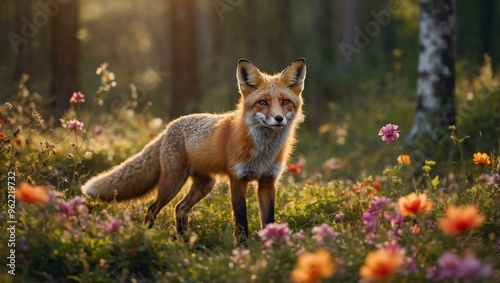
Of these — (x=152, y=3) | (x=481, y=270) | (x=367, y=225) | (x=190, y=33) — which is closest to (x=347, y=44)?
(x=190, y=33)

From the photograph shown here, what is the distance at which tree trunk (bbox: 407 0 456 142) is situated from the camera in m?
9.64

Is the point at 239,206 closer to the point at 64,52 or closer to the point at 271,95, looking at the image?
the point at 271,95

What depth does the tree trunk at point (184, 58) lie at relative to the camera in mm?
14755

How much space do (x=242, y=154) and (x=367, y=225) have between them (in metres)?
1.75

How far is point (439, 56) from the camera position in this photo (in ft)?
31.9

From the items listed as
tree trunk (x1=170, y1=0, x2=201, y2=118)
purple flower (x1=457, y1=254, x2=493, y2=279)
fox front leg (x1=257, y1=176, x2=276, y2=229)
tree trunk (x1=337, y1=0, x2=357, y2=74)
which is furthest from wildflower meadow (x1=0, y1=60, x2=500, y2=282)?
tree trunk (x1=337, y1=0, x2=357, y2=74)

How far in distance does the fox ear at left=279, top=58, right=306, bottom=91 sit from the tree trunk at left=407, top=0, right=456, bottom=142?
4293 mm

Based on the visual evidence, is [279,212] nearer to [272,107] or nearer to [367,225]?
[272,107]

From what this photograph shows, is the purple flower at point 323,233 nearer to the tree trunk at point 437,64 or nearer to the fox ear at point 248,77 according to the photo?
the fox ear at point 248,77

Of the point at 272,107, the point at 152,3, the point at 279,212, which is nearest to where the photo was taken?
the point at 272,107

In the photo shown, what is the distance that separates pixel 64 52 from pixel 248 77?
7532 millimetres

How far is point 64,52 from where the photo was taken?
12453 millimetres

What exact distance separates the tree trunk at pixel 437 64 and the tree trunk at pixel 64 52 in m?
6.98

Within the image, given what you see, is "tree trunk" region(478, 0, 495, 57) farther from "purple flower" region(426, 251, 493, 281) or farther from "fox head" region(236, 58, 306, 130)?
"purple flower" region(426, 251, 493, 281)
